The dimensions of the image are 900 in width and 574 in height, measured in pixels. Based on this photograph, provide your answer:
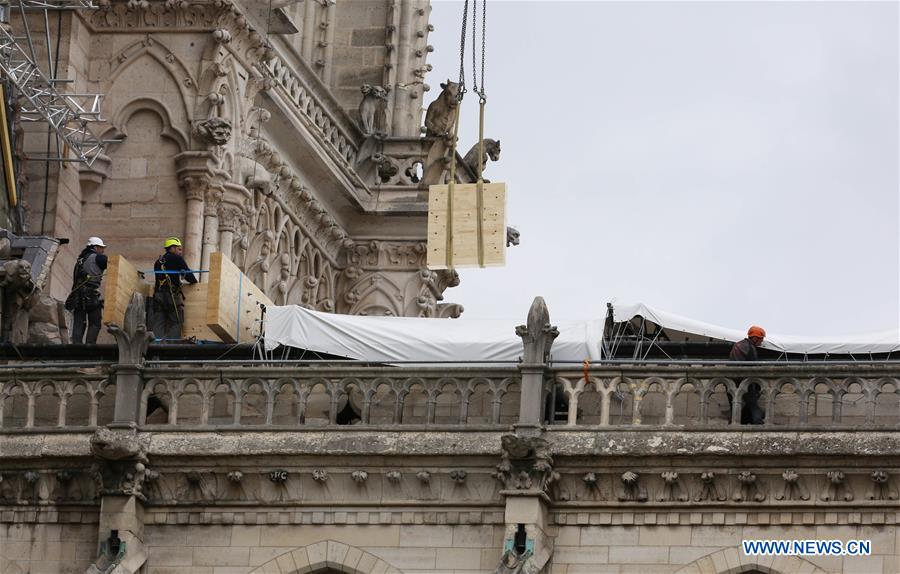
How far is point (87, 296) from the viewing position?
56875 mm

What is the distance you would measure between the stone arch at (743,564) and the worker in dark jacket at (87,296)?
11.5 m

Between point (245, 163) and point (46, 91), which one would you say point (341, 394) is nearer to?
point (46, 91)

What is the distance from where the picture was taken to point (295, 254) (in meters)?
65.8

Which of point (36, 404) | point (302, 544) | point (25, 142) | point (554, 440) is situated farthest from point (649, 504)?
point (25, 142)

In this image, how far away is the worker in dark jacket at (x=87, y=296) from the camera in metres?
56.8

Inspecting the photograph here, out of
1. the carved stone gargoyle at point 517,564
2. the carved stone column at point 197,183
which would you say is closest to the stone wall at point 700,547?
the carved stone gargoyle at point 517,564

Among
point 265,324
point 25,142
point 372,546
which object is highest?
point 25,142

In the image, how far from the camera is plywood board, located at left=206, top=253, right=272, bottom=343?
5588 centimetres

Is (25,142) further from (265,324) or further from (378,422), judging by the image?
(378,422)

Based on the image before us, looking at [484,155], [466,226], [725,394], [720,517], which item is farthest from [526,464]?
[484,155]

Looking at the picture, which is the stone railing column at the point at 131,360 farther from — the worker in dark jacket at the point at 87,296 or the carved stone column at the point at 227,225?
the carved stone column at the point at 227,225

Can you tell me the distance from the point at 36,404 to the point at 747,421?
10242 mm

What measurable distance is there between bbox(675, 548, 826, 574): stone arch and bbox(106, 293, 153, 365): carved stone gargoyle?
27.1ft

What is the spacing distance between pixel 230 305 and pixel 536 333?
6935 millimetres
